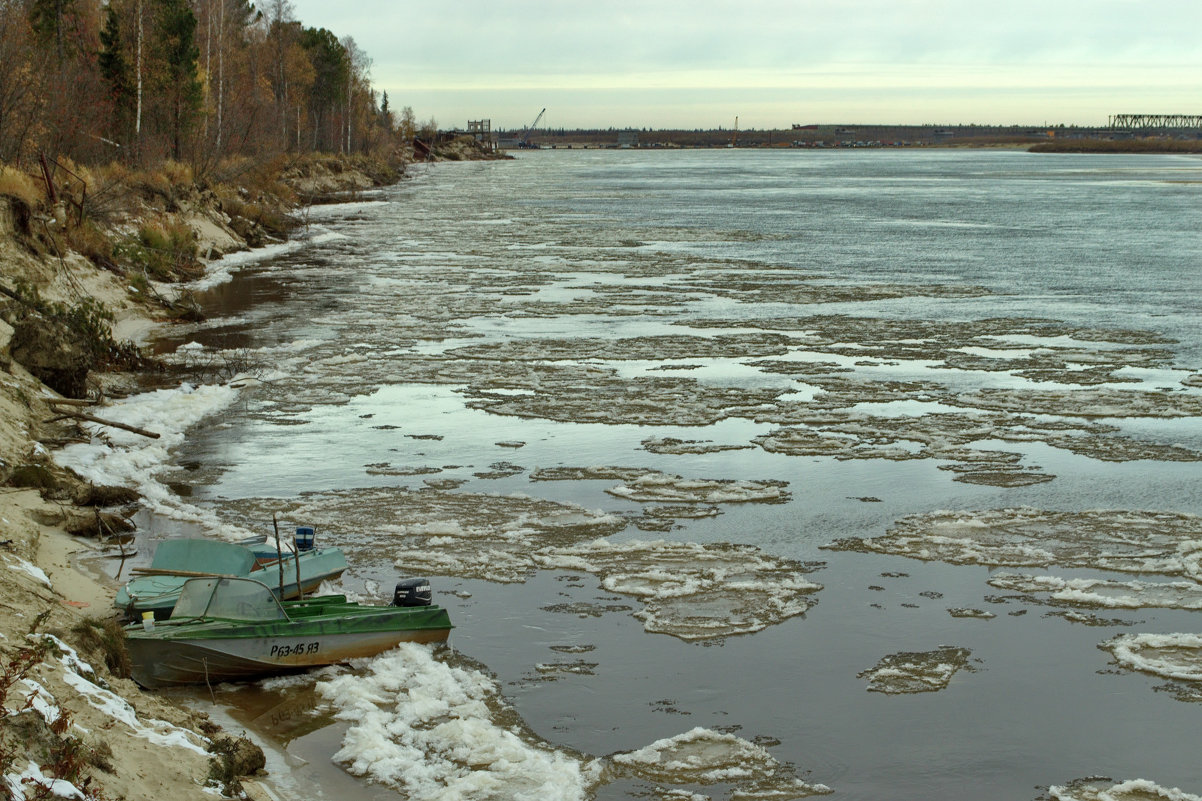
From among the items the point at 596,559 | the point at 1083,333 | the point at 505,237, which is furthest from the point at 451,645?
the point at 505,237

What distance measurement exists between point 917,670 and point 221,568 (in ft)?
21.5

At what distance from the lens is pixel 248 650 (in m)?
10.4

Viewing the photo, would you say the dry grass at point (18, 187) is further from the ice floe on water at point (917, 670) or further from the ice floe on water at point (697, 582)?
the ice floe on water at point (917, 670)

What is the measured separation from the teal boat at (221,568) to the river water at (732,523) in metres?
0.75

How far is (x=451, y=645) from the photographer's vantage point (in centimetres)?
1145

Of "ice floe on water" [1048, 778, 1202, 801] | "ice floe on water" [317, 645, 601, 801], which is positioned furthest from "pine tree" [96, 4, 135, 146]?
"ice floe on water" [1048, 778, 1202, 801]

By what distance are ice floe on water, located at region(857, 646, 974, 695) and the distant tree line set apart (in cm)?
2749

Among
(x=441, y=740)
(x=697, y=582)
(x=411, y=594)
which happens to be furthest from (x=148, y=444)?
(x=441, y=740)

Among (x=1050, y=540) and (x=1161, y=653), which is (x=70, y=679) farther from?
(x=1050, y=540)

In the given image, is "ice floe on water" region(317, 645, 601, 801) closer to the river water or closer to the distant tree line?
the river water

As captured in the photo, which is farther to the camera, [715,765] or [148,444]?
[148,444]

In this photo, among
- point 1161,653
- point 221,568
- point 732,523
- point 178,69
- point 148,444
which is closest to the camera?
point 1161,653

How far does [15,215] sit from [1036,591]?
2077cm

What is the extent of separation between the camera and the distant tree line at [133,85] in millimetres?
34109
